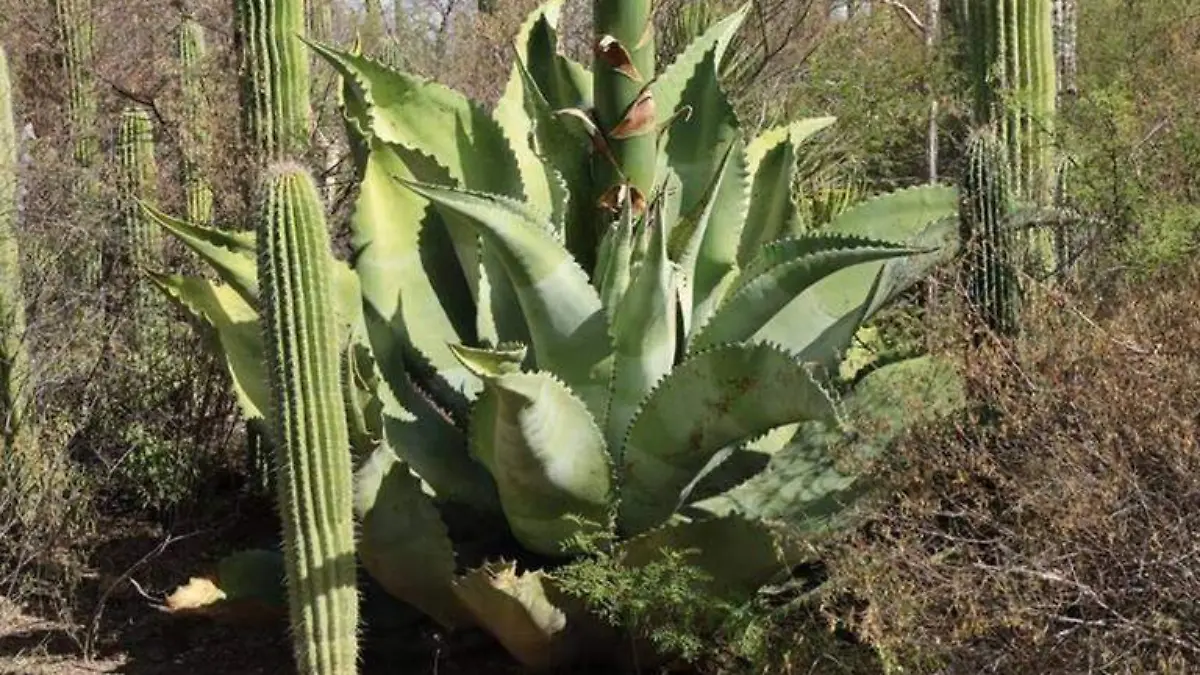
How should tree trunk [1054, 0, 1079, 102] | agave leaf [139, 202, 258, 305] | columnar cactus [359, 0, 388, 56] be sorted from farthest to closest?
columnar cactus [359, 0, 388, 56], tree trunk [1054, 0, 1079, 102], agave leaf [139, 202, 258, 305]

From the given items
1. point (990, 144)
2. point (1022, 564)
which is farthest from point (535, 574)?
point (990, 144)

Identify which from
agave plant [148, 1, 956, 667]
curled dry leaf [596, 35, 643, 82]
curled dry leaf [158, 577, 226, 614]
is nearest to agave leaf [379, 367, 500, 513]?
agave plant [148, 1, 956, 667]

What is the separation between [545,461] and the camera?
4176 mm

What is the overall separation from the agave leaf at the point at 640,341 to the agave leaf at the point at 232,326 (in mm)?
1106

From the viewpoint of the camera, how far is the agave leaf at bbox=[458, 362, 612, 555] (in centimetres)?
404

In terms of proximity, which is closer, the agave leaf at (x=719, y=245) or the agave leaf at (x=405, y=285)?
the agave leaf at (x=405, y=285)

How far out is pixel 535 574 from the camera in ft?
13.7

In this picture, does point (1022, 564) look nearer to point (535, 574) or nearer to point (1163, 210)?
point (535, 574)

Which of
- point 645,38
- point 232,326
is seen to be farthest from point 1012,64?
point 232,326

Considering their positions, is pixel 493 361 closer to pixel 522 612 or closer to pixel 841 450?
pixel 522 612

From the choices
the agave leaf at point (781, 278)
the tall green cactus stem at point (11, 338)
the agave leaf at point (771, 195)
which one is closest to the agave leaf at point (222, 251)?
the agave leaf at point (781, 278)

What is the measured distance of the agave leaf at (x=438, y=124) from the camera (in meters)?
4.72

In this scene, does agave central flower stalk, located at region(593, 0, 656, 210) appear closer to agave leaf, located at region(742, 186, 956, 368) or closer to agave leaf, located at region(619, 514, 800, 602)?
agave leaf, located at region(742, 186, 956, 368)

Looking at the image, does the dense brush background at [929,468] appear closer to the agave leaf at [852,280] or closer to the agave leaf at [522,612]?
the agave leaf at [852,280]
